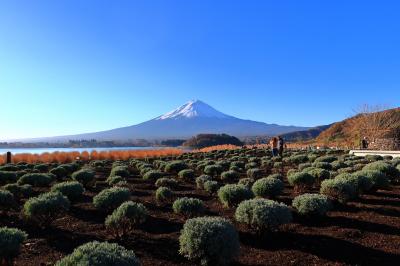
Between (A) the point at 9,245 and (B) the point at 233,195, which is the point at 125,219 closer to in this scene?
(A) the point at 9,245

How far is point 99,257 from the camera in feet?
14.3

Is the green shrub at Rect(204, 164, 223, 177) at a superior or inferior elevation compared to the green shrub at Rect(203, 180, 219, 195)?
superior

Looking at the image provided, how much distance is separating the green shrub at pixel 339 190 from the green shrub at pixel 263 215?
2805 mm

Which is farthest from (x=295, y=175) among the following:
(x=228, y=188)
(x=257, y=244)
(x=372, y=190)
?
(x=257, y=244)

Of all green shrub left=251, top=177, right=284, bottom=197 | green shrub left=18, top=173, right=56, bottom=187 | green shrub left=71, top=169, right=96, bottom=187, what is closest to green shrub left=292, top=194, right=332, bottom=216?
green shrub left=251, top=177, right=284, bottom=197

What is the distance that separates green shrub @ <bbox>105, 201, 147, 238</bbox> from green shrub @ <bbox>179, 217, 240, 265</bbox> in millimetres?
1809

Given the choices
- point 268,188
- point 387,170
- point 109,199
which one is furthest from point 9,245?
point 387,170

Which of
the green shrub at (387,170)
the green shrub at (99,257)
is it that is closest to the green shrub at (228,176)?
the green shrub at (387,170)

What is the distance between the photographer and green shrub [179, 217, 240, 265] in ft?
18.1

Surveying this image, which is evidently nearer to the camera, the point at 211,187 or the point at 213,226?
the point at 213,226

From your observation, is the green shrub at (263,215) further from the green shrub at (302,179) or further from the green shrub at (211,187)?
the green shrub at (302,179)

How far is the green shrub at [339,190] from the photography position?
9328mm

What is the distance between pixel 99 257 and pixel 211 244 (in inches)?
71.6

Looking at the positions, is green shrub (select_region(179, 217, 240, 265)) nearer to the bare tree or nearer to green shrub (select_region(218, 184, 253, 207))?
green shrub (select_region(218, 184, 253, 207))
